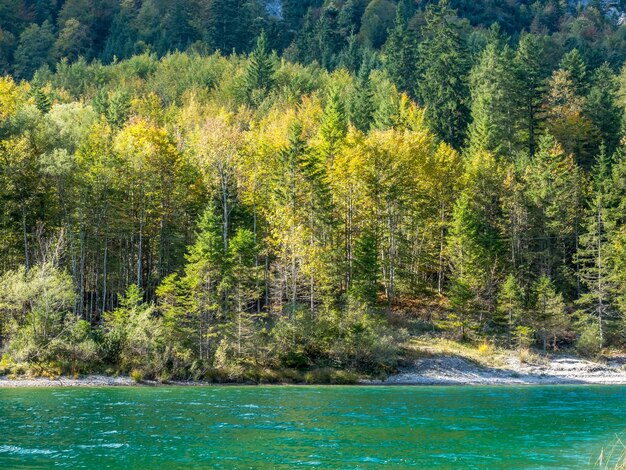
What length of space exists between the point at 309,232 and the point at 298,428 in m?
30.9

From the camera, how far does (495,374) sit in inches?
2206

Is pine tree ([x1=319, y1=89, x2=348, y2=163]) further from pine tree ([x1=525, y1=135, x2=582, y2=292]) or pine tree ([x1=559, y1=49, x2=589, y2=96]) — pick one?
pine tree ([x1=559, y1=49, x2=589, y2=96])

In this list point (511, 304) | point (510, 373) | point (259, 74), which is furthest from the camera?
point (259, 74)

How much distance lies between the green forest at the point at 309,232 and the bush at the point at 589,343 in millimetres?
155

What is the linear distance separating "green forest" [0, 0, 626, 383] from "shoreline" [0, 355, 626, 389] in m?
1.36

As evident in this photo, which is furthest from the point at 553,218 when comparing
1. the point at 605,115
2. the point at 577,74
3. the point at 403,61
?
the point at 403,61

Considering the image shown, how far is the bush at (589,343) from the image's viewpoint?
200ft

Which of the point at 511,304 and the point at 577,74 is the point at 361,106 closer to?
the point at 577,74

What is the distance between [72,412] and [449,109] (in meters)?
68.4

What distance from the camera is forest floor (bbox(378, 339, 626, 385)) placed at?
177 feet

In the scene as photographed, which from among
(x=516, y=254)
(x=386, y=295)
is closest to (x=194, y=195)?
(x=386, y=295)

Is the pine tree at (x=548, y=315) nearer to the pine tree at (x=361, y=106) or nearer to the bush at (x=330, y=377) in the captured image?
the bush at (x=330, y=377)

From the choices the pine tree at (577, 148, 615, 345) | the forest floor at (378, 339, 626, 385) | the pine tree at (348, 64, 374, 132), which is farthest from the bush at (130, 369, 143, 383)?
the pine tree at (348, 64, 374, 132)

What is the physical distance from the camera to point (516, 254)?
228 feet
